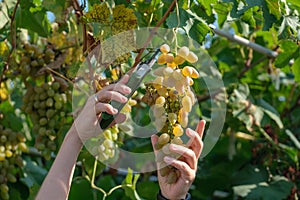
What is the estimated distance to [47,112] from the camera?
186cm

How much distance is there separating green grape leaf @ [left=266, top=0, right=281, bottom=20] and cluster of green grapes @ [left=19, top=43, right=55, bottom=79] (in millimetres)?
695

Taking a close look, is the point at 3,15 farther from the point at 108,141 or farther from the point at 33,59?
the point at 108,141

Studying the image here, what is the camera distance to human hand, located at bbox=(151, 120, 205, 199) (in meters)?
1.23

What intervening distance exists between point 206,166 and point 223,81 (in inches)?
13.7

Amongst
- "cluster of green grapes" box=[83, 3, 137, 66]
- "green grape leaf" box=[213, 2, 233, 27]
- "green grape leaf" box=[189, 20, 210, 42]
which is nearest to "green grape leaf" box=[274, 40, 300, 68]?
"green grape leaf" box=[213, 2, 233, 27]

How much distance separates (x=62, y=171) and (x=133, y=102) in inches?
11.4

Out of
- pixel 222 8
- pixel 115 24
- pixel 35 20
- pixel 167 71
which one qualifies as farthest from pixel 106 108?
pixel 35 20

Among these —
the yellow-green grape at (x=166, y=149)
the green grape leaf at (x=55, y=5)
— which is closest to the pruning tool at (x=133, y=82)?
the yellow-green grape at (x=166, y=149)

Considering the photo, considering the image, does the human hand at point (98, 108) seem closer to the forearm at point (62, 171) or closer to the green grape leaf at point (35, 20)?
the forearm at point (62, 171)

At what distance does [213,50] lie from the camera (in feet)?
7.82

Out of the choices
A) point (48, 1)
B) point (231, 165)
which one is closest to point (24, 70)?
point (48, 1)

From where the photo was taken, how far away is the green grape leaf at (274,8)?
57.5 inches

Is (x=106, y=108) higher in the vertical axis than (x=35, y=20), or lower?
higher

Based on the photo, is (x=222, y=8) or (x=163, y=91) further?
(x=222, y=8)
